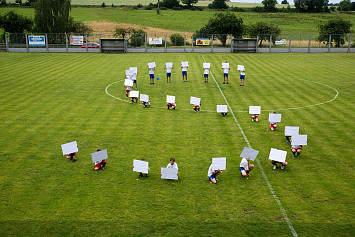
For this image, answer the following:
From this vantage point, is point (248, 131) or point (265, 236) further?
point (248, 131)

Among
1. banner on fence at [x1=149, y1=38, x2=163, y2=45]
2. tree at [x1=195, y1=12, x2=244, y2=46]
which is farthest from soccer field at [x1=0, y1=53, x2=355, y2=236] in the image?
tree at [x1=195, y1=12, x2=244, y2=46]

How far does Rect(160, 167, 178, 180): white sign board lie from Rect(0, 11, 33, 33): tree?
3172 inches

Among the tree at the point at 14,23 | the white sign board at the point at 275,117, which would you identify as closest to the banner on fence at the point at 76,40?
the tree at the point at 14,23

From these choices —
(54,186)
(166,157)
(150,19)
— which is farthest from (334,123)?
(150,19)

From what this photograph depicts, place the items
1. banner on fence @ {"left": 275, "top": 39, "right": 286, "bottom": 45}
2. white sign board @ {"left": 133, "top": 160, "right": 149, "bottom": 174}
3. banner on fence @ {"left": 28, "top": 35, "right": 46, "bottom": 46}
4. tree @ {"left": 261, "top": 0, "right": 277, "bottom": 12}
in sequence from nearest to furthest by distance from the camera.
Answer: white sign board @ {"left": 133, "top": 160, "right": 149, "bottom": 174} < banner on fence @ {"left": 28, "top": 35, "right": 46, "bottom": 46} < banner on fence @ {"left": 275, "top": 39, "right": 286, "bottom": 45} < tree @ {"left": 261, "top": 0, "right": 277, "bottom": 12}

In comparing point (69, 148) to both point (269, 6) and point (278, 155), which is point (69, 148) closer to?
point (278, 155)

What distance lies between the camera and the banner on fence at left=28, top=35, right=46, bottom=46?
64188 millimetres

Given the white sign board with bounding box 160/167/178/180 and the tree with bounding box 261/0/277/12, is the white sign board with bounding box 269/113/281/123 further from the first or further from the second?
Answer: the tree with bounding box 261/0/277/12

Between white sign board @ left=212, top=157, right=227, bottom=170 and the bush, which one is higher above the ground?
the bush

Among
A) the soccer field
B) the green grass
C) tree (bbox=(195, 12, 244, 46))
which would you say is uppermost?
the green grass

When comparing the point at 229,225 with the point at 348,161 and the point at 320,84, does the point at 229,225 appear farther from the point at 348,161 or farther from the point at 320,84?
the point at 320,84

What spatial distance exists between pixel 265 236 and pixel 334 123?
1477 centimetres

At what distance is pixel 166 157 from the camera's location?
58.5 feet

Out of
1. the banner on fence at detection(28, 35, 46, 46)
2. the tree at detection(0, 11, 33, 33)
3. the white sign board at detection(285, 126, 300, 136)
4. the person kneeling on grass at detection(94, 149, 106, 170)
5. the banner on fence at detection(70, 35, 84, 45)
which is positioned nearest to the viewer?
the person kneeling on grass at detection(94, 149, 106, 170)
